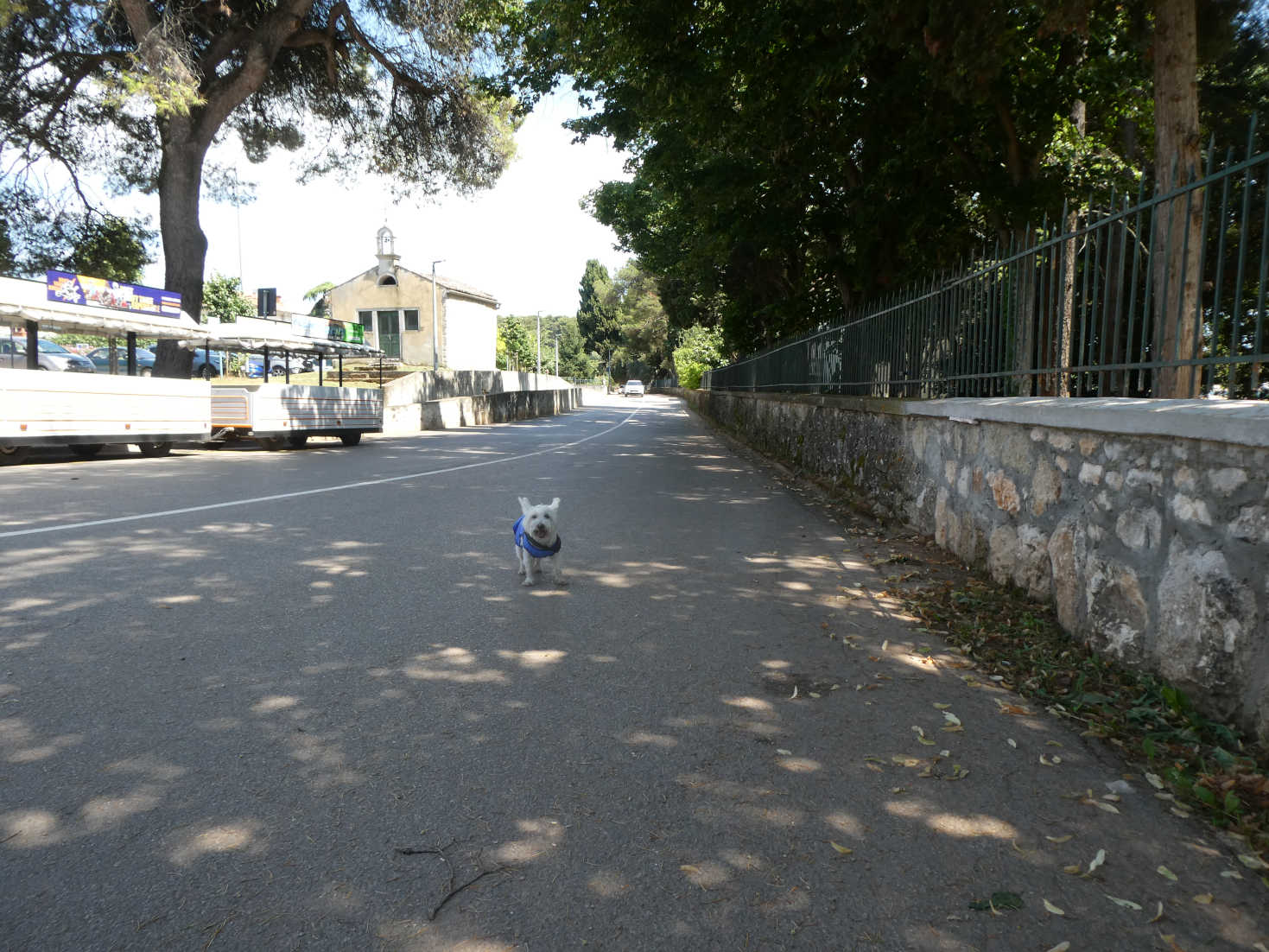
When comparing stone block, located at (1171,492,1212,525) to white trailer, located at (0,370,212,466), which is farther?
white trailer, located at (0,370,212,466)

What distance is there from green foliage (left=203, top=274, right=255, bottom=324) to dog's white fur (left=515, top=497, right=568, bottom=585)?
5476cm

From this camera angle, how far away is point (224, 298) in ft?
185

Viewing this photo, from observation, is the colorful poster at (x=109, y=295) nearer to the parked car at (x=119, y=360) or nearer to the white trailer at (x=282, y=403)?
the white trailer at (x=282, y=403)

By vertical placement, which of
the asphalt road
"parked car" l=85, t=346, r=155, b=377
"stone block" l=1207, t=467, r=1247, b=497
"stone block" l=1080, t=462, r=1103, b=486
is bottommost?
the asphalt road

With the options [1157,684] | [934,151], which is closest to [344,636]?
[1157,684]

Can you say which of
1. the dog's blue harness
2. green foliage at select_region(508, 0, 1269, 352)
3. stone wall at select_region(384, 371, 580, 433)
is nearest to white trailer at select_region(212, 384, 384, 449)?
stone wall at select_region(384, 371, 580, 433)

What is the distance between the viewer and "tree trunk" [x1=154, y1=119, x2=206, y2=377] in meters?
20.6

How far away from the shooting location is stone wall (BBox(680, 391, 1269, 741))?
3.34m

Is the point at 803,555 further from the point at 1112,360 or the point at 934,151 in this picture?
the point at 934,151

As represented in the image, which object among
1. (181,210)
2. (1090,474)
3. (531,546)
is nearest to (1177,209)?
(1090,474)

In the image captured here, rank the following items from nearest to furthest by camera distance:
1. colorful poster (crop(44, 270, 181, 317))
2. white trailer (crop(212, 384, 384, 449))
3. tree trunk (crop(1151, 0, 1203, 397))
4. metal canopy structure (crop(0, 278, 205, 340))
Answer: tree trunk (crop(1151, 0, 1203, 397)), metal canopy structure (crop(0, 278, 205, 340)), colorful poster (crop(44, 270, 181, 317)), white trailer (crop(212, 384, 384, 449))

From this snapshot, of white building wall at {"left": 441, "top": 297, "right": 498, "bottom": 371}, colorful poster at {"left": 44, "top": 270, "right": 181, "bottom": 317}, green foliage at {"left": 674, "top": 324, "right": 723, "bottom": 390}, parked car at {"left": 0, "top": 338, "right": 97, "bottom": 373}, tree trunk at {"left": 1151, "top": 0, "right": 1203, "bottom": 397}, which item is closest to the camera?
tree trunk at {"left": 1151, "top": 0, "right": 1203, "bottom": 397}

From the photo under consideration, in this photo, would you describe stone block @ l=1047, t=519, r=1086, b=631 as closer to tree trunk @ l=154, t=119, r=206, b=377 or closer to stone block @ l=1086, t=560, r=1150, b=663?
stone block @ l=1086, t=560, r=1150, b=663

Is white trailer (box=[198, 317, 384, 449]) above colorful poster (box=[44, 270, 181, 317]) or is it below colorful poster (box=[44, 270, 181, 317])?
below
